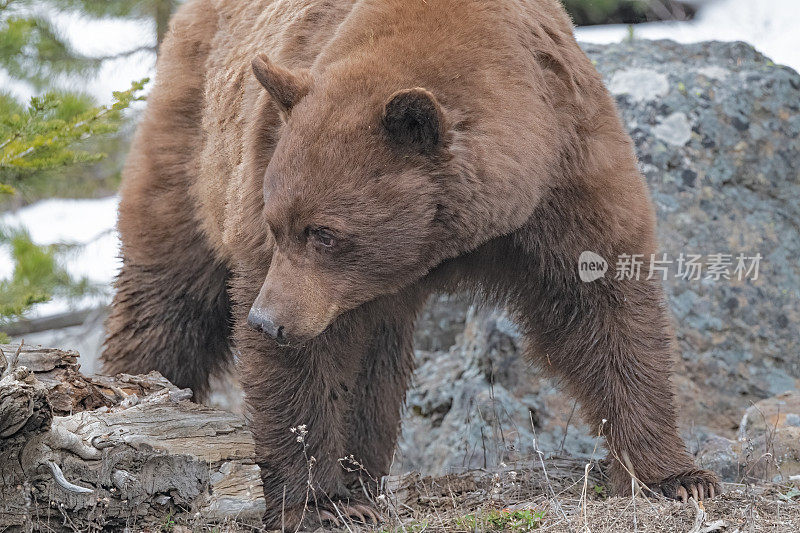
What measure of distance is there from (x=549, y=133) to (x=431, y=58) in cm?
57

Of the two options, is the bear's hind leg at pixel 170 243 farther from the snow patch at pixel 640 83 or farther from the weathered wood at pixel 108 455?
the snow patch at pixel 640 83

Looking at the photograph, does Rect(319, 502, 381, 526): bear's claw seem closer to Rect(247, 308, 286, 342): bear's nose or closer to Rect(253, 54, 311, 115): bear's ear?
Rect(247, 308, 286, 342): bear's nose

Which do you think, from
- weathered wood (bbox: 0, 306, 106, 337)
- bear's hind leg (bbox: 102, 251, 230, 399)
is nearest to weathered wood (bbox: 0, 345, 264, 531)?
bear's hind leg (bbox: 102, 251, 230, 399)

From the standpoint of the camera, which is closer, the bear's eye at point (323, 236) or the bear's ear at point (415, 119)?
the bear's ear at point (415, 119)

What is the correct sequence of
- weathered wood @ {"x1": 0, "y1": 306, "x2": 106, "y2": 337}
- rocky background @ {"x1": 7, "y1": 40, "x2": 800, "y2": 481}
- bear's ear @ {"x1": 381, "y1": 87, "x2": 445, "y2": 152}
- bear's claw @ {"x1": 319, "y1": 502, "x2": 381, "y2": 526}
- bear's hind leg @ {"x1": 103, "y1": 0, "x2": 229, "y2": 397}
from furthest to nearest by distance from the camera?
1. weathered wood @ {"x1": 0, "y1": 306, "x2": 106, "y2": 337}
2. rocky background @ {"x1": 7, "y1": 40, "x2": 800, "y2": 481}
3. bear's hind leg @ {"x1": 103, "y1": 0, "x2": 229, "y2": 397}
4. bear's claw @ {"x1": 319, "y1": 502, "x2": 381, "y2": 526}
5. bear's ear @ {"x1": 381, "y1": 87, "x2": 445, "y2": 152}

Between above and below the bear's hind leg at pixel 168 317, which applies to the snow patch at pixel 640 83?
above

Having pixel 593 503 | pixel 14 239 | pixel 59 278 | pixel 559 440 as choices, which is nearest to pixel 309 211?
pixel 593 503

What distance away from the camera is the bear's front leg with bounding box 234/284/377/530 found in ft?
13.7

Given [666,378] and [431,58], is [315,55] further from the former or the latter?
[666,378]

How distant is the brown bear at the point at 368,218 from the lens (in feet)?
11.0

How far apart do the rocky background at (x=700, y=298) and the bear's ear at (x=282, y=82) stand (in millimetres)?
2616

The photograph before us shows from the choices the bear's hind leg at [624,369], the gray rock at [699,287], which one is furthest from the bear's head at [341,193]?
the gray rock at [699,287]

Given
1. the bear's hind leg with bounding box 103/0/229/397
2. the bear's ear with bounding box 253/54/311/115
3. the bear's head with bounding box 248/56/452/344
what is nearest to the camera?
the bear's head with bounding box 248/56/452/344

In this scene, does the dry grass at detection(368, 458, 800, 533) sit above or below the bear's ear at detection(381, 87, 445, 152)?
below
